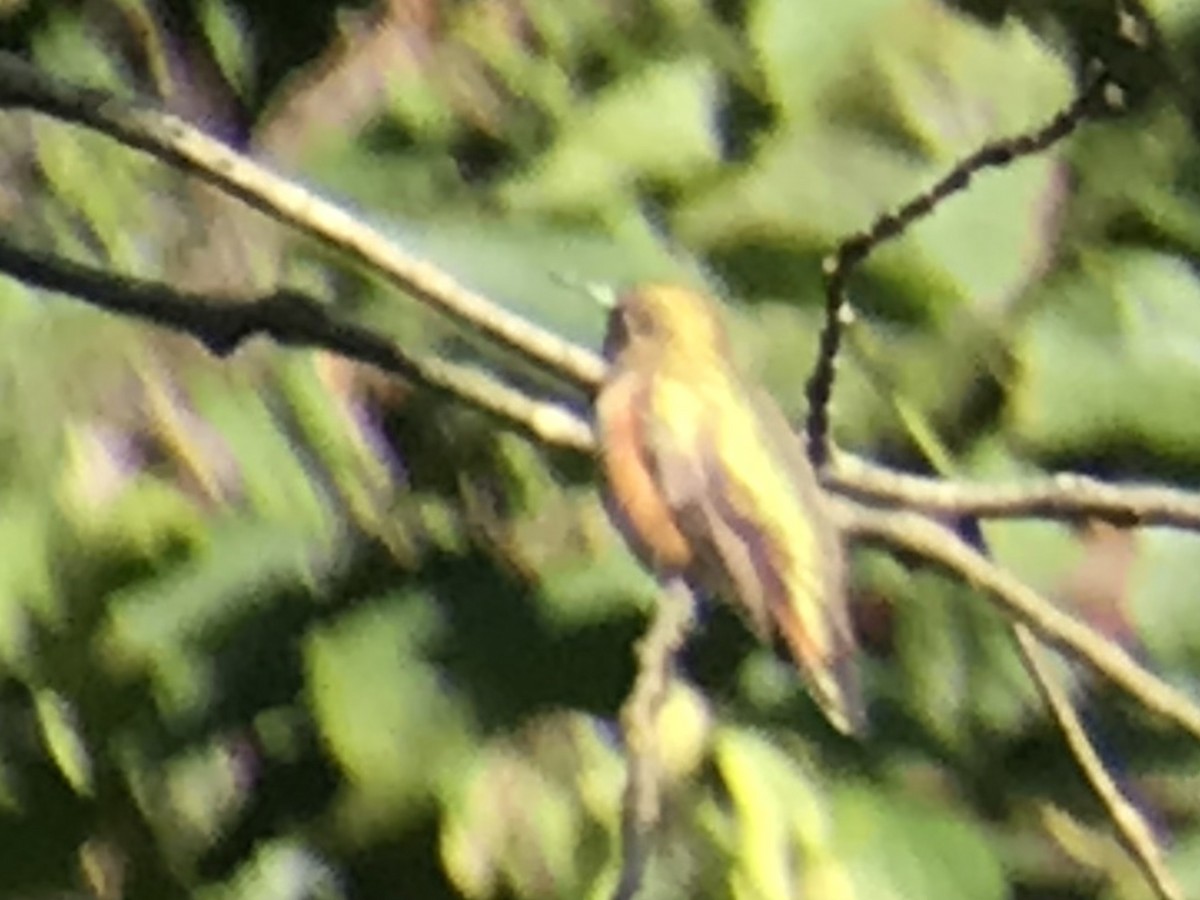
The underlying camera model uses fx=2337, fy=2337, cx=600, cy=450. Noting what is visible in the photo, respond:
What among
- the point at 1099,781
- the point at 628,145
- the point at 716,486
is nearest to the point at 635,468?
the point at 716,486

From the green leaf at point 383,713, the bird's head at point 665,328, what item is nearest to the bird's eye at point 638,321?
the bird's head at point 665,328

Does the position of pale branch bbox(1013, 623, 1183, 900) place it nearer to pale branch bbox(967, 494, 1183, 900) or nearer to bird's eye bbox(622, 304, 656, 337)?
pale branch bbox(967, 494, 1183, 900)

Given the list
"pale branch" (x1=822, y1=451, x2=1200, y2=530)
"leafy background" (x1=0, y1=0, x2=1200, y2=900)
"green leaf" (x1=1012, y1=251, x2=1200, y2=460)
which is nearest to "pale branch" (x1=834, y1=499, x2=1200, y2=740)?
"pale branch" (x1=822, y1=451, x2=1200, y2=530)

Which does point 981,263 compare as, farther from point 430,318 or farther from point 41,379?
point 41,379

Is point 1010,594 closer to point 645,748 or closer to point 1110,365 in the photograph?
point 645,748

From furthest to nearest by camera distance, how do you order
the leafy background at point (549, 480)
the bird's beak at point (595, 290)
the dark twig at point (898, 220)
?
the leafy background at point (549, 480) < the bird's beak at point (595, 290) < the dark twig at point (898, 220)

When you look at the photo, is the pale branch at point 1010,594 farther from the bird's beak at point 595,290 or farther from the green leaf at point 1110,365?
the green leaf at point 1110,365
